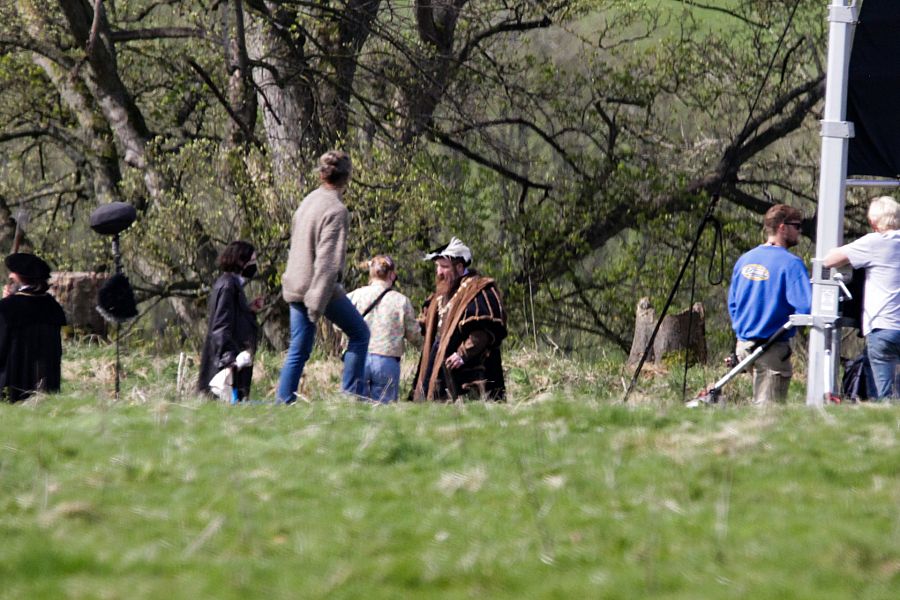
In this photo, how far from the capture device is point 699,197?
78.6 ft

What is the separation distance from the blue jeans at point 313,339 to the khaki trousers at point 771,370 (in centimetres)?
277

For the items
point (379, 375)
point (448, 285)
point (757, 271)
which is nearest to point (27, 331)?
point (379, 375)

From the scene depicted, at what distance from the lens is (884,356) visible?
9.54 meters

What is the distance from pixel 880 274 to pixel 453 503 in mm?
5261

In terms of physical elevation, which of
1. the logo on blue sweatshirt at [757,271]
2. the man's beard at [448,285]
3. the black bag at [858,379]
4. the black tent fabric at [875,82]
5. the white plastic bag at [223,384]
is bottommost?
the white plastic bag at [223,384]

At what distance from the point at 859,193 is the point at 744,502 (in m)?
20.5

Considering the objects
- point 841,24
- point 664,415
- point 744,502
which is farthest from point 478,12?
point 744,502

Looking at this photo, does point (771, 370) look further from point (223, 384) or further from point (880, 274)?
point (223, 384)

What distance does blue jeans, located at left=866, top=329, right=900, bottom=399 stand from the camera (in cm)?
950

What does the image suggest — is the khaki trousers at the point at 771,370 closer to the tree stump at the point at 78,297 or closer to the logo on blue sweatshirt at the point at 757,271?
the logo on blue sweatshirt at the point at 757,271

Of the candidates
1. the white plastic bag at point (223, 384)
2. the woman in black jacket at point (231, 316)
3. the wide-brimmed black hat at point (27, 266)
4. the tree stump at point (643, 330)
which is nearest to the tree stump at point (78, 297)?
the tree stump at point (643, 330)

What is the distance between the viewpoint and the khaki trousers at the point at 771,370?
32.0 ft

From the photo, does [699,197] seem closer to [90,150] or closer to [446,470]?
[90,150]

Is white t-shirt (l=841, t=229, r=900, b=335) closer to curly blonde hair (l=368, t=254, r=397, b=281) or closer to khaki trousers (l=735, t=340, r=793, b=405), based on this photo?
khaki trousers (l=735, t=340, r=793, b=405)
